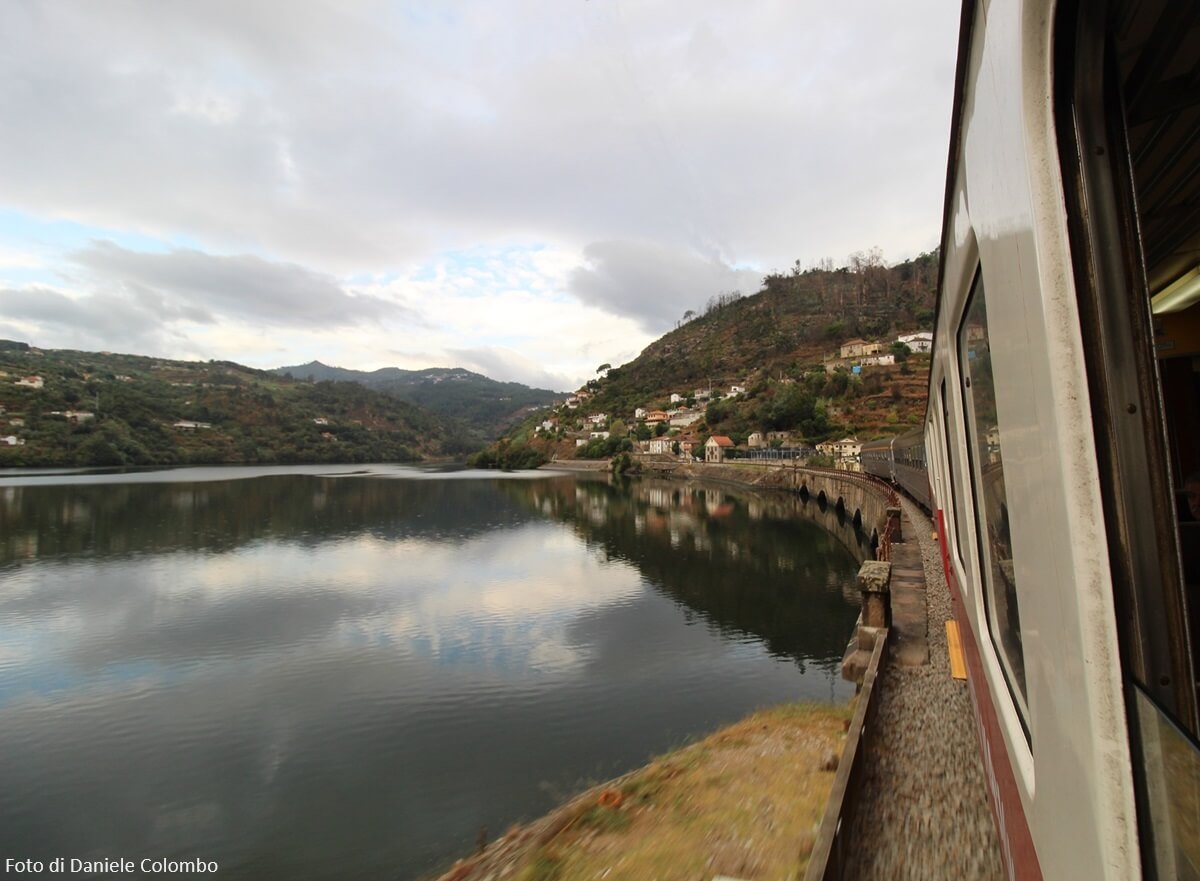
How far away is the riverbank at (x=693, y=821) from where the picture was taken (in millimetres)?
5395

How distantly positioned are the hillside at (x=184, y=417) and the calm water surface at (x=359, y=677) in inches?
2514

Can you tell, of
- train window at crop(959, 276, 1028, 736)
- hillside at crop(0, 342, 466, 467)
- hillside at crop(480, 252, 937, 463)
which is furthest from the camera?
hillside at crop(0, 342, 466, 467)

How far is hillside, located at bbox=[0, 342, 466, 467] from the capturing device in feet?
253

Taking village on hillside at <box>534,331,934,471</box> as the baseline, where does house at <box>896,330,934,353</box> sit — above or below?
above

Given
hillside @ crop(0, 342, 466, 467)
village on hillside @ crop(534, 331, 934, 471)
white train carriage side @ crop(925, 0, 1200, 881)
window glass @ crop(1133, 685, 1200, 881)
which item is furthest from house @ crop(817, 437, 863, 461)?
hillside @ crop(0, 342, 466, 467)

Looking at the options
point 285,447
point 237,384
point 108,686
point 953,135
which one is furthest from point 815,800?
point 237,384

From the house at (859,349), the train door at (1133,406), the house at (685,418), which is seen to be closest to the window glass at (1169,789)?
the train door at (1133,406)

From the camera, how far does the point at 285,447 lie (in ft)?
340

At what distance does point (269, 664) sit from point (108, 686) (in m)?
2.64

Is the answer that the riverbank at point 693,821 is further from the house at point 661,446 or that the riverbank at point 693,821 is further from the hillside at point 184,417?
the hillside at point 184,417

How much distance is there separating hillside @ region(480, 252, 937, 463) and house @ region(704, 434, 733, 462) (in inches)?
142

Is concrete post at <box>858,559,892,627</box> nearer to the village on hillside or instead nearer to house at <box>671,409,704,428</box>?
the village on hillside

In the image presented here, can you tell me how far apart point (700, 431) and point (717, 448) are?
41.8 ft

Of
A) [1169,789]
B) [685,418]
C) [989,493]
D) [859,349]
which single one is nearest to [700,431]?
[685,418]
